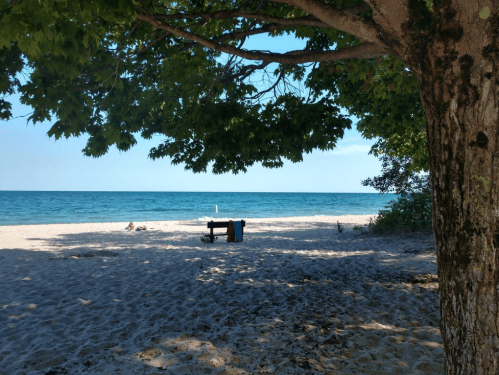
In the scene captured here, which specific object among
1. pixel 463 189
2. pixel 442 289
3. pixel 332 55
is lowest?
pixel 442 289

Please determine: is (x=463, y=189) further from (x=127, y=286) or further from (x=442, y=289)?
(x=127, y=286)

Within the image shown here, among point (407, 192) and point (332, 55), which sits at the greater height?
point (332, 55)

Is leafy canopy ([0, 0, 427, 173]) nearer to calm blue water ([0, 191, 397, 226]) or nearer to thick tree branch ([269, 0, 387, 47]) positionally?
thick tree branch ([269, 0, 387, 47])

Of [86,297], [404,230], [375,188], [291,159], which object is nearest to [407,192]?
[375,188]

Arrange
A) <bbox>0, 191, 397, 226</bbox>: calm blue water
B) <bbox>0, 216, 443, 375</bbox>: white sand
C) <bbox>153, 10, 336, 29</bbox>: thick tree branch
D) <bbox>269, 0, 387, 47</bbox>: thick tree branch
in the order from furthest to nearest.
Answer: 1. <bbox>0, 191, 397, 226</bbox>: calm blue water
2. <bbox>153, 10, 336, 29</bbox>: thick tree branch
3. <bbox>0, 216, 443, 375</bbox>: white sand
4. <bbox>269, 0, 387, 47</bbox>: thick tree branch

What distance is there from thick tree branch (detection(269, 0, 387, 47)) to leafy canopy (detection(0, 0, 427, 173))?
3.28ft

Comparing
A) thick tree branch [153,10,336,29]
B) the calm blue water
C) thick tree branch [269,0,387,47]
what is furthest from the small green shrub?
the calm blue water

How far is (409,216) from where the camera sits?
16.0 meters

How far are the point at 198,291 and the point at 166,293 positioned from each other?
2.25 feet

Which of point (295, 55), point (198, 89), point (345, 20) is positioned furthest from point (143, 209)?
point (345, 20)

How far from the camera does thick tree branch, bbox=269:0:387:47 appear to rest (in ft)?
11.3

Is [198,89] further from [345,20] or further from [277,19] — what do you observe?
[345,20]

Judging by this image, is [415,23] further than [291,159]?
No

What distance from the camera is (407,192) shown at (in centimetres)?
1920
